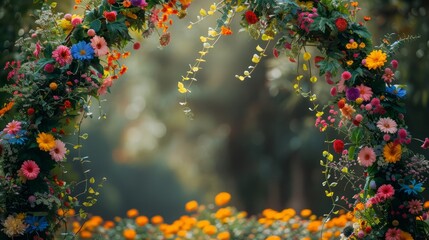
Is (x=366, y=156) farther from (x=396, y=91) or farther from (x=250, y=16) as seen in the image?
(x=250, y=16)

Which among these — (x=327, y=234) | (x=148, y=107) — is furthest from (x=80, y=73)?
(x=148, y=107)

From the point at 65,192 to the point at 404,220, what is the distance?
161 cm

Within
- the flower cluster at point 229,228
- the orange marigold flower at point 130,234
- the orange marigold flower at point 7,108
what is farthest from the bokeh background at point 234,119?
the orange marigold flower at point 7,108

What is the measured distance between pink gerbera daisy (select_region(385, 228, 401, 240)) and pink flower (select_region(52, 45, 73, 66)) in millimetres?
1677

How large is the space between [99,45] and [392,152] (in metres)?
1.45

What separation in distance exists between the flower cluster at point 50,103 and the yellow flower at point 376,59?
3.41 feet

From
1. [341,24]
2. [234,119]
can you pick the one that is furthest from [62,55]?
[234,119]

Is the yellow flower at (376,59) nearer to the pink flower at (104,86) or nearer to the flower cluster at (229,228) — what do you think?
the pink flower at (104,86)

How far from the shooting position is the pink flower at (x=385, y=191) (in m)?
3.16

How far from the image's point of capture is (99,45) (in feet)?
10.4

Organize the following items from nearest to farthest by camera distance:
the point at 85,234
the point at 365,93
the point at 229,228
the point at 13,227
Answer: the point at 13,227, the point at 365,93, the point at 229,228, the point at 85,234

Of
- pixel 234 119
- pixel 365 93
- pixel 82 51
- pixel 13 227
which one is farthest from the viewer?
pixel 234 119

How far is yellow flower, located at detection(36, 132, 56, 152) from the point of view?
9.91ft

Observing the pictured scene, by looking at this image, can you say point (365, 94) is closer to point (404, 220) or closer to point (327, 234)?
point (404, 220)
